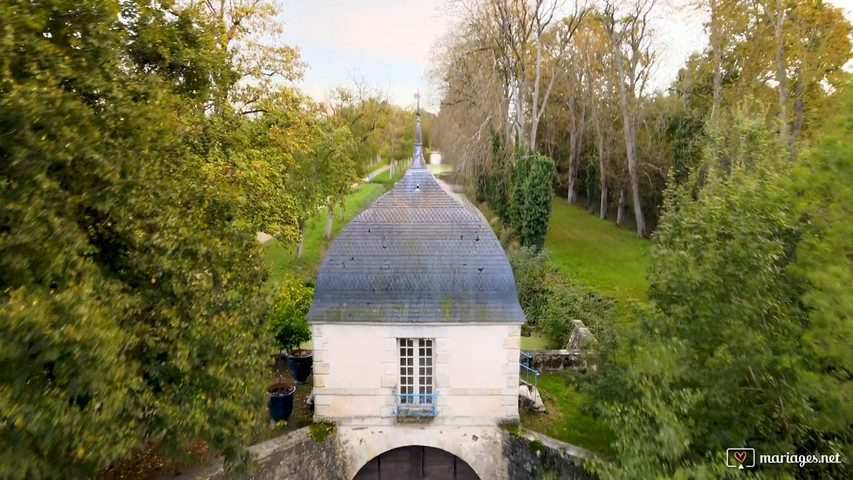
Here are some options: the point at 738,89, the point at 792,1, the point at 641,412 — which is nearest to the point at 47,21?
the point at 641,412

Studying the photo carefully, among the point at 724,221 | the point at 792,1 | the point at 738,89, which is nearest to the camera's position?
the point at 724,221

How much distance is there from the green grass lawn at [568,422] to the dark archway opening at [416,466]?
193cm

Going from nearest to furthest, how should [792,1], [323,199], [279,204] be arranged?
[279,204]
[792,1]
[323,199]

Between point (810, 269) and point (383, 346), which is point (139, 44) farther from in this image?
point (810, 269)

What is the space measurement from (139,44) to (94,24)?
2332 millimetres

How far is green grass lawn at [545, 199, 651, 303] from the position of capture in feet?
75.6

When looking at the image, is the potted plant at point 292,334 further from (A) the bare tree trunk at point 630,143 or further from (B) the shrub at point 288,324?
(A) the bare tree trunk at point 630,143

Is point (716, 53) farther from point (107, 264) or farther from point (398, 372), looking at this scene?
point (107, 264)

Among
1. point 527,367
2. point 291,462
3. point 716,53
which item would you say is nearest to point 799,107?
point 716,53

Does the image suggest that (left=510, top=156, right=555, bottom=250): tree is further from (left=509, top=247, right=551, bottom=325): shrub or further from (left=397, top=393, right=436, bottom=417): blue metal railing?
(left=397, top=393, right=436, bottom=417): blue metal railing

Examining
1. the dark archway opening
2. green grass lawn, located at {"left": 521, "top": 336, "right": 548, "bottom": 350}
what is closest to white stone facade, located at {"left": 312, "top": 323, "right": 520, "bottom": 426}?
the dark archway opening

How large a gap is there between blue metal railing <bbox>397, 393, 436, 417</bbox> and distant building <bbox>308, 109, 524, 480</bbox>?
2cm

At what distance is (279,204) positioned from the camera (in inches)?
656

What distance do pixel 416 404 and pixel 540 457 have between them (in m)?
2.88
